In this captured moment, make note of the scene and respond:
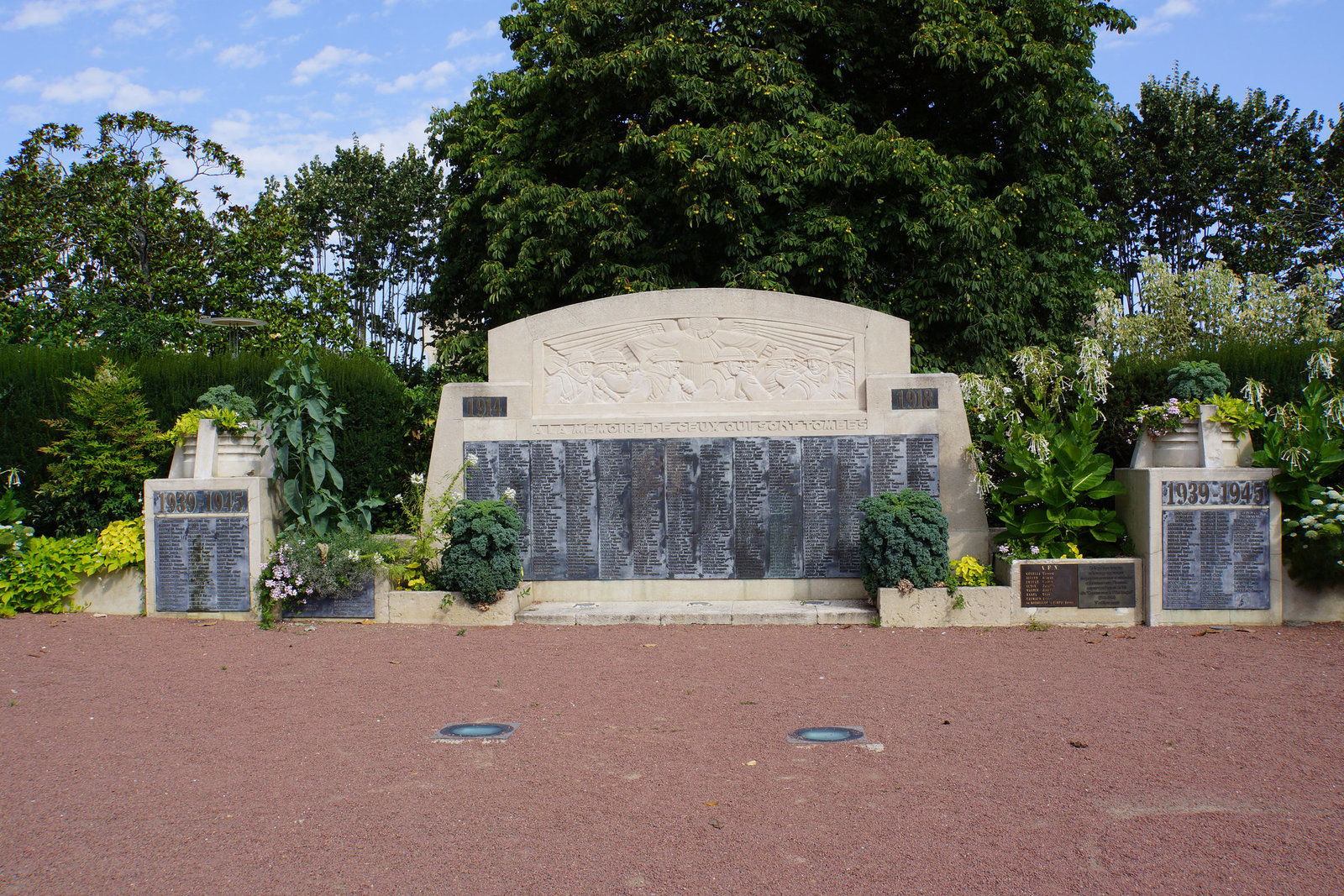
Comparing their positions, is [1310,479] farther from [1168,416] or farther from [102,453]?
[102,453]

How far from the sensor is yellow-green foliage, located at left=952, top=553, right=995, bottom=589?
838 cm

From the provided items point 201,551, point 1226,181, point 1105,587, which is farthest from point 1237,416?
point 1226,181

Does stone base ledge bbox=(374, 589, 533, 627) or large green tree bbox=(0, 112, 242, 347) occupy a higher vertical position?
large green tree bbox=(0, 112, 242, 347)

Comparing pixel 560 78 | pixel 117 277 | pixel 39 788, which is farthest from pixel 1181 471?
pixel 117 277

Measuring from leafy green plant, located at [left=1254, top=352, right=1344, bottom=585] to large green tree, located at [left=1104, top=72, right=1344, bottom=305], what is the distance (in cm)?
1411

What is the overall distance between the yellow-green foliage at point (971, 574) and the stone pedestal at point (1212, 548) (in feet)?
4.46

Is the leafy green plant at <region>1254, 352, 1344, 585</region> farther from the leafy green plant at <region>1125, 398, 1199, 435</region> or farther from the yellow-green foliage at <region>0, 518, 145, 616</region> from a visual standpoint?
the yellow-green foliage at <region>0, 518, 145, 616</region>

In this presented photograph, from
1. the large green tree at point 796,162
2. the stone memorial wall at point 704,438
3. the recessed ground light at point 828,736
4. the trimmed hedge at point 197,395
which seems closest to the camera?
the recessed ground light at point 828,736

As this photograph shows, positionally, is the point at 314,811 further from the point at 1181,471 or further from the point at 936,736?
the point at 1181,471

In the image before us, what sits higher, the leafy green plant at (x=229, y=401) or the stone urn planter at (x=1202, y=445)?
the leafy green plant at (x=229, y=401)

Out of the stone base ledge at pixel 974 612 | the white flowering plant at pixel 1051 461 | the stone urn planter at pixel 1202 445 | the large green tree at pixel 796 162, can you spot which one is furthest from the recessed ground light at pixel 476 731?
the large green tree at pixel 796 162

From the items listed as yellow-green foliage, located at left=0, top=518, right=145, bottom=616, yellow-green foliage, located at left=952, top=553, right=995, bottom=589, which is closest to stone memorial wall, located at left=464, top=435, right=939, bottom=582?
yellow-green foliage, located at left=952, top=553, right=995, bottom=589

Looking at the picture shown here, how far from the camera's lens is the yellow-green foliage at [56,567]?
8656mm

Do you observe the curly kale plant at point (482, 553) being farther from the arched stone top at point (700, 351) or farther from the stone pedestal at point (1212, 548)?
the stone pedestal at point (1212, 548)
